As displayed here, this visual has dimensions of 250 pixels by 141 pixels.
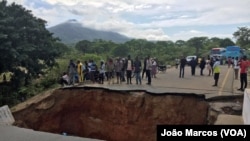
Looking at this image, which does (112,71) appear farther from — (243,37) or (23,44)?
(243,37)

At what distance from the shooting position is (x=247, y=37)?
62156 millimetres

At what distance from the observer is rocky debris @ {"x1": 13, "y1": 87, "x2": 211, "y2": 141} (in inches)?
505

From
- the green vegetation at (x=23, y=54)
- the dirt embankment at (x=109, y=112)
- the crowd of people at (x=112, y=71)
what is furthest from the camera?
the crowd of people at (x=112, y=71)

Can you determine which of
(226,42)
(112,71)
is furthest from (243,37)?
(112,71)

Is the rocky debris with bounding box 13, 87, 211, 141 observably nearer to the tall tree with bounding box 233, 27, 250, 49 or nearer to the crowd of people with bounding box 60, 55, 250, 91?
the crowd of people with bounding box 60, 55, 250, 91

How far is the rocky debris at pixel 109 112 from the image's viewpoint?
12.8 m

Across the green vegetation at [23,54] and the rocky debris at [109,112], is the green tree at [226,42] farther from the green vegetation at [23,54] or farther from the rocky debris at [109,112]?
the rocky debris at [109,112]

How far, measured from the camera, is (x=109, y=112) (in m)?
14.7

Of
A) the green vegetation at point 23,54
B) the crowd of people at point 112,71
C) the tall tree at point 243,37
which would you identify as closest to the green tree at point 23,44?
the green vegetation at point 23,54

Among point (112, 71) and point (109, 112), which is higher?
point (112, 71)

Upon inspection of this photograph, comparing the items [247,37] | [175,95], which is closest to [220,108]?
[175,95]

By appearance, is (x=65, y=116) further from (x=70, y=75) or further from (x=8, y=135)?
(x=8, y=135)

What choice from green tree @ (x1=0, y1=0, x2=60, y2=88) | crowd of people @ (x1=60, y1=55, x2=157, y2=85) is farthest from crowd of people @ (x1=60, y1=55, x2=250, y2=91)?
green tree @ (x1=0, y1=0, x2=60, y2=88)

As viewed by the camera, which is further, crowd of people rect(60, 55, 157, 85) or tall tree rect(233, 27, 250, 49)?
tall tree rect(233, 27, 250, 49)
